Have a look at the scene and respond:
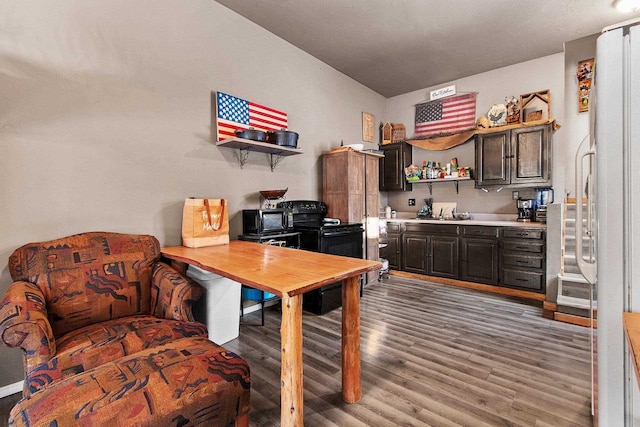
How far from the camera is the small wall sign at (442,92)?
4930 millimetres

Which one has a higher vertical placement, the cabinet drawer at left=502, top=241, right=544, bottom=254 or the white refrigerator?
the white refrigerator

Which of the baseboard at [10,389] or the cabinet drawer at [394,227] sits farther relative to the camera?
the cabinet drawer at [394,227]

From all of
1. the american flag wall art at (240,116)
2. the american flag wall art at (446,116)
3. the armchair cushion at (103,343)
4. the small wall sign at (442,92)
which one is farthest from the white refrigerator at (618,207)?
the small wall sign at (442,92)

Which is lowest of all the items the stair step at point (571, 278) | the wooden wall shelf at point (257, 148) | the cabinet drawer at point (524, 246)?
the stair step at point (571, 278)

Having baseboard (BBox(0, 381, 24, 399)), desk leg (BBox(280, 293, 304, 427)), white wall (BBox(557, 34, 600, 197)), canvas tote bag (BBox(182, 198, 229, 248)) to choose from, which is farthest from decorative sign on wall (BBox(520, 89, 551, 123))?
baseboard (BBox(0, 381, 24, 399))

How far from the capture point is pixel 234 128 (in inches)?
123

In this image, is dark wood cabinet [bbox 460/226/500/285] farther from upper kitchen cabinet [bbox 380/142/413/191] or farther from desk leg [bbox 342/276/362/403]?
desk leg [bbox 342/276/362/403]

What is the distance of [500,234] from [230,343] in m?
3.62

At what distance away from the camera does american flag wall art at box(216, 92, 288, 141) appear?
9.86 feet

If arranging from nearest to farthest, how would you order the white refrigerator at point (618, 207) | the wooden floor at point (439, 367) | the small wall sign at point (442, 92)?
the white refrigerator at point (618, 207), the wooden floor at point (439, 367), the small wall sign at point (442, 92)

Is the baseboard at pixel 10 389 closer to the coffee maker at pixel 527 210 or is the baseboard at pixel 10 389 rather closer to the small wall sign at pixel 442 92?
the coffee maker at pixel 527 210

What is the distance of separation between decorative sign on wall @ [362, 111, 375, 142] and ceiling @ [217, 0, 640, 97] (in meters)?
0.83

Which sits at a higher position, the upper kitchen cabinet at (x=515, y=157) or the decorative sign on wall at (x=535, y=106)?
the decorative sign on wall at (x=535, y=106)

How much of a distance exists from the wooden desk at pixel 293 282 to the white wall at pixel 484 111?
3.69 m
